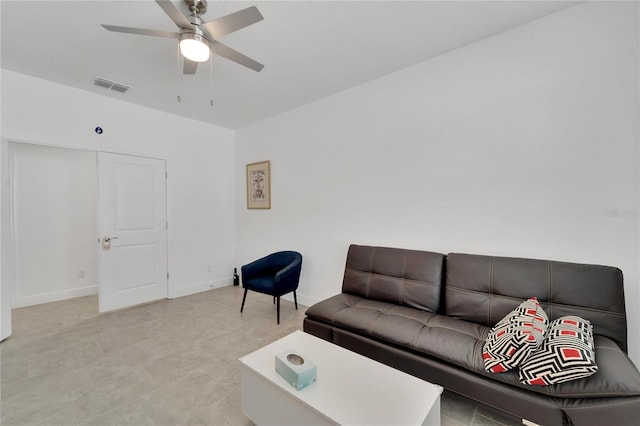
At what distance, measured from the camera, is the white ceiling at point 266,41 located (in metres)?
1.86

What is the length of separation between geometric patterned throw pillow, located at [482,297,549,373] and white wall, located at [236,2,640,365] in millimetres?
702

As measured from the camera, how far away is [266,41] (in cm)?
221

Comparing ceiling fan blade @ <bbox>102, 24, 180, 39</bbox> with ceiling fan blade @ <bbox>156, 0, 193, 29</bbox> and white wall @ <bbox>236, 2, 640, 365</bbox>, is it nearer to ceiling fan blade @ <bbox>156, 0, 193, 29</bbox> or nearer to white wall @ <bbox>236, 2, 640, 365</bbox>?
ceiling fan blade @ <bbox>156, 0, 193, 29</bbox>

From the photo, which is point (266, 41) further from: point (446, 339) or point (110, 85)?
point (446, 339)

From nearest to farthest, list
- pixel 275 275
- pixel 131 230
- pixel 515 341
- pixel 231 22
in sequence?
pixel 515 341, pixel 231 22, pixel 275 275, pixel 131 230

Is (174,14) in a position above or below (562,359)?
above

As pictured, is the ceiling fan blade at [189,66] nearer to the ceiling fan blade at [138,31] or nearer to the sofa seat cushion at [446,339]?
the ceiling fan blade at [138,31]

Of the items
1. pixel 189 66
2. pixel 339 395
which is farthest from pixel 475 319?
pixel 189 66

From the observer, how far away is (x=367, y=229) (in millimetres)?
2953

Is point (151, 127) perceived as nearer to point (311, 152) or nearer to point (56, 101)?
point (56, 101)

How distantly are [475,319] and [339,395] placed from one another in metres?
1.27

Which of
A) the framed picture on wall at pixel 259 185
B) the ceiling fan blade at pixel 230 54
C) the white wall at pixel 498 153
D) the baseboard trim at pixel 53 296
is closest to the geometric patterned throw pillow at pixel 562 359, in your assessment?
the white wall at pixel 498 153

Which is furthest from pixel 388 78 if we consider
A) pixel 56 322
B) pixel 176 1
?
pixel 56 322

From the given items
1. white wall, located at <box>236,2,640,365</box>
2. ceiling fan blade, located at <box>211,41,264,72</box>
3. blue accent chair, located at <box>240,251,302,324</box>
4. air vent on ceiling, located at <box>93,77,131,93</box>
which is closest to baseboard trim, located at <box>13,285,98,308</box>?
blue accent chair, located at <box>240,251,302,324</box>
